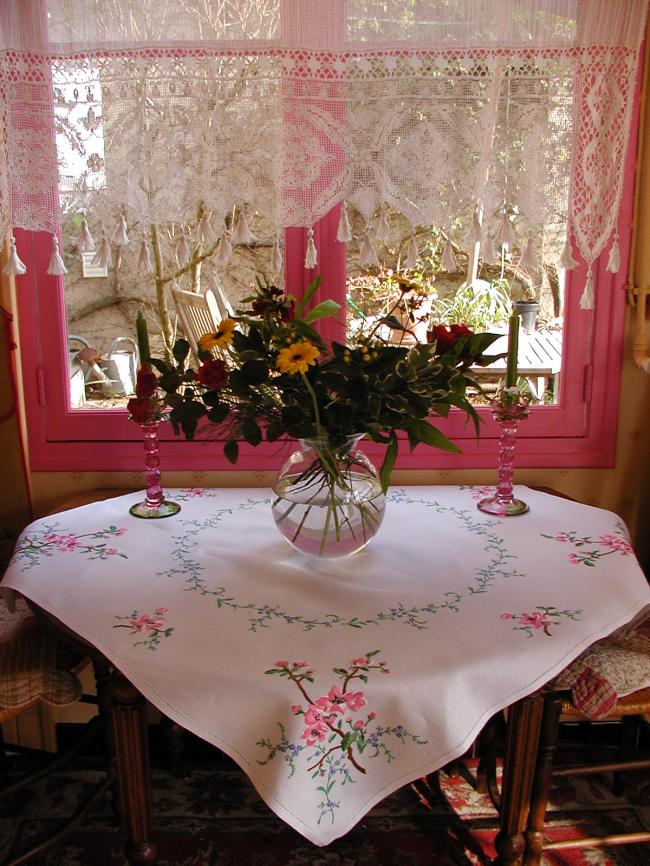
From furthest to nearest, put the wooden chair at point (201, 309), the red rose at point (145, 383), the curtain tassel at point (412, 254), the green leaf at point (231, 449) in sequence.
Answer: the wooden chair at point (201, 309) → the curtain tassel at point (412, 254) → the red rose at point (145, 383) → the green leaf at point (231, 449)

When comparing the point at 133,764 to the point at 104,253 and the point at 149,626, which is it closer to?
the point at 149,626

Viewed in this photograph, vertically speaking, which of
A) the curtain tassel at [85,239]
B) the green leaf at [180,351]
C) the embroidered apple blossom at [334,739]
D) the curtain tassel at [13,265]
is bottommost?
the embroidered apple blossom at [334,739]

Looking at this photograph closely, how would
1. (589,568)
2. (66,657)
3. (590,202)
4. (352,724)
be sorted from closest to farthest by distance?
(352,724)
(589,568)
(66,657)
(590,202)

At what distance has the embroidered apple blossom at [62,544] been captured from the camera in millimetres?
1671

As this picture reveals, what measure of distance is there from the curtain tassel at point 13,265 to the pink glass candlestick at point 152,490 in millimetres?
462

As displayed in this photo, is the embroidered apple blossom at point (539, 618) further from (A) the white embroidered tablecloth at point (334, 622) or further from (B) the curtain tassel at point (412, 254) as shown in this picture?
(B) the curtain tassel at point (412, 254)

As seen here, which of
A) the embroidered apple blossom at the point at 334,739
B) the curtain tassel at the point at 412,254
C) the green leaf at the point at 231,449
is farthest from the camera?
the curtain tassel at the point at 412,254

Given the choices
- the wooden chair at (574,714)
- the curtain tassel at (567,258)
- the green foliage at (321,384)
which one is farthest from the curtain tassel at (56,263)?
the wooden chair at (574,714)

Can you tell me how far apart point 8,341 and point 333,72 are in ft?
3.17

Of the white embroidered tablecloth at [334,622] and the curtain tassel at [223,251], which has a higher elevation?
the curtain tassel at [223,251]

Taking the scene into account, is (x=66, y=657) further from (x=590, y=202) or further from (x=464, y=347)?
(x=590, y=202)

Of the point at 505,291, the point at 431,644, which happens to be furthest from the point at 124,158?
the point at 431,644

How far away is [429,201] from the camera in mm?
1873

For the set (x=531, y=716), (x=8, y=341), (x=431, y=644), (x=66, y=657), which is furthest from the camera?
(x=8, y=341)
